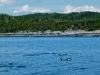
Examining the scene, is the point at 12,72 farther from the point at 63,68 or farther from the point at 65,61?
the point at 65,61

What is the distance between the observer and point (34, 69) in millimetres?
54406

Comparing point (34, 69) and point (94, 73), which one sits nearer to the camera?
point (94, 73)

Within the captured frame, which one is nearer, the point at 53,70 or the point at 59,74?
the point at 59,74

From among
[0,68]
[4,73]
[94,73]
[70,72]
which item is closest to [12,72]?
[4,73]

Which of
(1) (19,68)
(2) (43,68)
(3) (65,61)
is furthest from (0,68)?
(3) (65,61)

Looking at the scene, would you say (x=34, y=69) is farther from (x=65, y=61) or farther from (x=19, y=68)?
(x=65, y=61)

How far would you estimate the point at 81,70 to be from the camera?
52.9m

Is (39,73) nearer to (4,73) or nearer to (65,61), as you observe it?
(4,73)

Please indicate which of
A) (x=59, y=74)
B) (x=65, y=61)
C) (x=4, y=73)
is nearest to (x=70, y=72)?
(x=59, y=74)

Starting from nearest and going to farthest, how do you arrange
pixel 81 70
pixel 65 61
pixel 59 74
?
1. pixel 59 74
2. pixel 81 70
3. pixel 65 61

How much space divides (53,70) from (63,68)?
2.84 metres

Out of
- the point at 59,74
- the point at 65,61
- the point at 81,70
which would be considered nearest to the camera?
the point at 59,74

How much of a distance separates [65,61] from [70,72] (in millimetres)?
15293

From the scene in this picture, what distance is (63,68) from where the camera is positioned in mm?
55531
